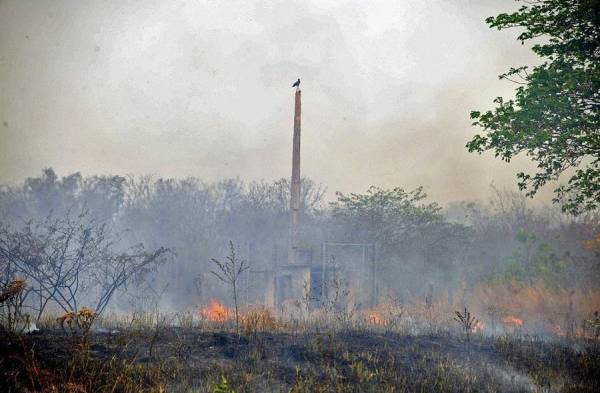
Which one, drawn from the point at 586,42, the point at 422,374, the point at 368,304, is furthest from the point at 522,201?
the point at 422,374

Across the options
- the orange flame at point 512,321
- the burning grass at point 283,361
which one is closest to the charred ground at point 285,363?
the burning grass at point 283,361

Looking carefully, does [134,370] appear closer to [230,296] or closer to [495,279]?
[230,296]

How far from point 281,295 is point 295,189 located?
6434 millimetres

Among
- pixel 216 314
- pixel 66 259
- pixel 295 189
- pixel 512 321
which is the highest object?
pixel 295 189

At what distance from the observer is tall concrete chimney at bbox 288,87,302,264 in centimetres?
2762

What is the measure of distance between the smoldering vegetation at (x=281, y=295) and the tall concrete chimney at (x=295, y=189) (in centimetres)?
71

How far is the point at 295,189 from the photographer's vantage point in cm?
2888

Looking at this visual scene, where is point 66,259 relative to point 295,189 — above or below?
below

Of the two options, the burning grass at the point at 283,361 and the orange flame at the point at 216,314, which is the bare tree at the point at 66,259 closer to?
the burning grass at the point at 283,361

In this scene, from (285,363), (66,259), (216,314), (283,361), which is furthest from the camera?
(216,314)

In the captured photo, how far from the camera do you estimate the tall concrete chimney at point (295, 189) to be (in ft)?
90.6

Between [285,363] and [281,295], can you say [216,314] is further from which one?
[285,363]

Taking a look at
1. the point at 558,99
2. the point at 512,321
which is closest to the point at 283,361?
the point at 558,99

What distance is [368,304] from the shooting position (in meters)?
23.3
